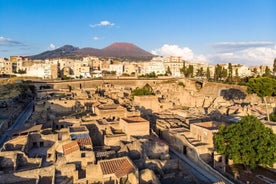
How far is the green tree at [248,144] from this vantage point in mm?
15953

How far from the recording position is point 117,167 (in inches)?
510

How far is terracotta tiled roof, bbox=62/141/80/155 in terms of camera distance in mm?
14459

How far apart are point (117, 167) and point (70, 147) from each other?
12.2 ft

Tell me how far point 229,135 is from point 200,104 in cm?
2292

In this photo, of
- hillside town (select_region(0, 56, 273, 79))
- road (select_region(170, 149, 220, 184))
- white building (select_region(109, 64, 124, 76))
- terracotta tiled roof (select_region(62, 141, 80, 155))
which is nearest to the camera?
terracotta tiled roof (select_region(62, 141, 80, 155))

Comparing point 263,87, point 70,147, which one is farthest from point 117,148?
point 263,87

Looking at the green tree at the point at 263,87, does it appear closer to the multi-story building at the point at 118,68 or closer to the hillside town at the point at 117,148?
the hillside town at the point at 117,148

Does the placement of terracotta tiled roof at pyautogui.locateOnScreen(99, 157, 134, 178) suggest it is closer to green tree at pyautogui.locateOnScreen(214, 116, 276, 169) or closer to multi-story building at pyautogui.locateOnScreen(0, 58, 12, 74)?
green tree at pyautogui.locateOnScreen(214, 116, 276, 169)

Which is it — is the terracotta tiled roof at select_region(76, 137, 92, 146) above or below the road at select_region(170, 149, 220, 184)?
above

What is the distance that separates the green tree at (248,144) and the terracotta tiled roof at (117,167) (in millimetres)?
7200

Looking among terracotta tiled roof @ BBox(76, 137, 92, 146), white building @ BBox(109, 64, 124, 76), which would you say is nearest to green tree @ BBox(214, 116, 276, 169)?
terracotta tiled roof @ BBox(76, 137, 92, 146)

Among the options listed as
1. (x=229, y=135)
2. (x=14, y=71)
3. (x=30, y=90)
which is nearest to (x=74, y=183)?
(x=229, y=135)

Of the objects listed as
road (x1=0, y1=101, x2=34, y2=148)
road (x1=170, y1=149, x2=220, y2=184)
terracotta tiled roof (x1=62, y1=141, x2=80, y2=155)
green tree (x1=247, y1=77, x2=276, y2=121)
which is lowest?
road (x1=170, y1=149, x2=220, y2=184)

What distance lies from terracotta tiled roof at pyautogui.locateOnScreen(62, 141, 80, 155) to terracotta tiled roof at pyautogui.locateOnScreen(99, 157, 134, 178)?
227cm
